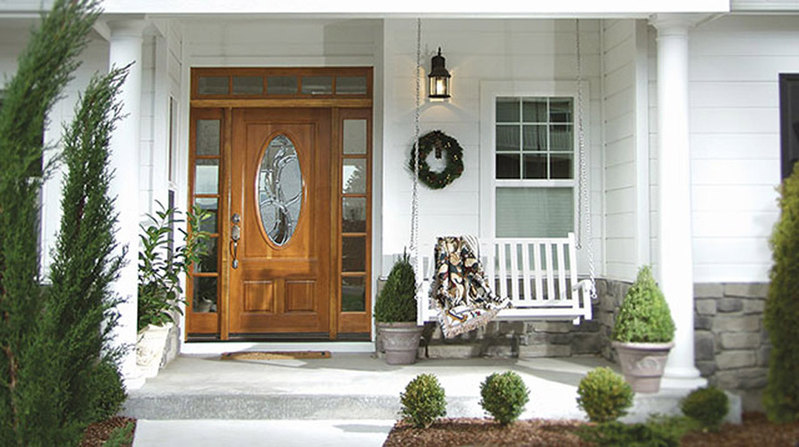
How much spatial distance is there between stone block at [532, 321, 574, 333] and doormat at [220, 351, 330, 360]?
148 centimetres

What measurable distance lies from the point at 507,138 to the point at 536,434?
2.43 m

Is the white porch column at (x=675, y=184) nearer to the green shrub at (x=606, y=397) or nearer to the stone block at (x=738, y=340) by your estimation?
the stone block at (x=738, y=340)

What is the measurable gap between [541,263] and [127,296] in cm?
278

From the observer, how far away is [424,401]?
3.88 metres

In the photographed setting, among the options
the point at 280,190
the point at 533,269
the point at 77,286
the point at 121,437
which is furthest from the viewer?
the point at 280,190

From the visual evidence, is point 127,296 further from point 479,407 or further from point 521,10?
point 521,10

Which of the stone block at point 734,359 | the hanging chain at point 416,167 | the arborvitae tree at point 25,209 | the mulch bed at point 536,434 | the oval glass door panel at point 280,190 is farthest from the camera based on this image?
the oval glass door panel at point 280,190

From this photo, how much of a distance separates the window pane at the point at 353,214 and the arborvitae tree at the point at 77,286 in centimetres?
283

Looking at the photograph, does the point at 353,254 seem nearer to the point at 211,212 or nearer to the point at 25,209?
the point at 211,212

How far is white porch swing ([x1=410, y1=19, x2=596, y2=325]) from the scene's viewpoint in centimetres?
490

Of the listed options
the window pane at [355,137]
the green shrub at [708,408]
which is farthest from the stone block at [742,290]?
the window pane at [355,137]

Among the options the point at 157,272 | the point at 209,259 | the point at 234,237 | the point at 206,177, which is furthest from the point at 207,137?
the point at 157,272

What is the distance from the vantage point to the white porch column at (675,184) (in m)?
4.32

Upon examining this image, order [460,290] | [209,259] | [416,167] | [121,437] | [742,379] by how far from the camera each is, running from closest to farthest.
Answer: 1. [121,437]
2. [742,379]
3. [460,290]
4. [416,167]
5. [209,259]
